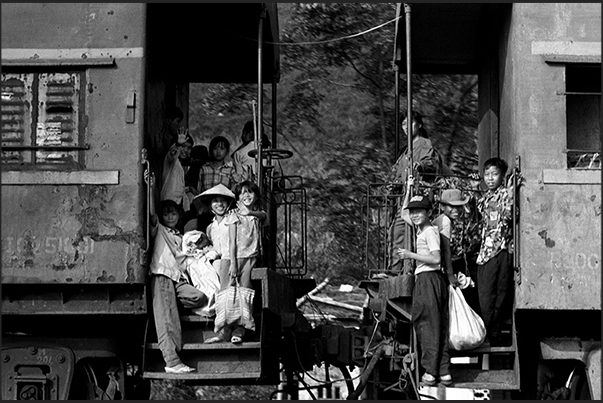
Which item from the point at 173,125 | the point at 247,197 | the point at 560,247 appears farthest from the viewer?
the point at 173,125

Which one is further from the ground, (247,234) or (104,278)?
(247,234)

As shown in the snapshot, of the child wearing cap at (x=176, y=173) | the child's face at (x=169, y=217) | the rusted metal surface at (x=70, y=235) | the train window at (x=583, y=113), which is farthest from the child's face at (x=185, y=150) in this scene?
the train window at (x=583, y=113)

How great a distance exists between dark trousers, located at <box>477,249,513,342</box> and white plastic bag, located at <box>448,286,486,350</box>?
0.42ft

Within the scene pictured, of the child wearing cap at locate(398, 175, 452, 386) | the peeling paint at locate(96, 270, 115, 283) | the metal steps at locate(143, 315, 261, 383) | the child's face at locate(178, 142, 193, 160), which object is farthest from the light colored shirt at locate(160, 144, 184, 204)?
the child wearing cap at locate(398, 175, 452, 386)

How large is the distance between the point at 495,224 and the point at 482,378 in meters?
1.37

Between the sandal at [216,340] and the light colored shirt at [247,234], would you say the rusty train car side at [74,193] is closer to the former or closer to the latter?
the sandal at [216,340]

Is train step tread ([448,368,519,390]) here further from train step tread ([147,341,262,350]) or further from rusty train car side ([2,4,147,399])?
rusty train car side ([2,4,147,399])

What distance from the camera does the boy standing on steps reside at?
11273 mm

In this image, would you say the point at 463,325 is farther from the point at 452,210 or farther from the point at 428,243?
the point at 452,210

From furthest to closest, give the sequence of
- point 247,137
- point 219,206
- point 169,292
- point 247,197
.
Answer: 1. point 247,137
2. point 219,206
3. point 247,197
4. point 169,292

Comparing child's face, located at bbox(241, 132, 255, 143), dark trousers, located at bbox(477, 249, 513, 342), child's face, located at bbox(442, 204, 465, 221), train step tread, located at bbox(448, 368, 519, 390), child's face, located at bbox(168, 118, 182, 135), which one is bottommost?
train step tread, located at bbox(448, 368, 519, 390)

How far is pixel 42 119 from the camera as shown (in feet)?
37.7

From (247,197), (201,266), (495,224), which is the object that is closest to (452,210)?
(495,224)

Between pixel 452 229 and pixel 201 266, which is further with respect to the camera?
pixel 452 229
